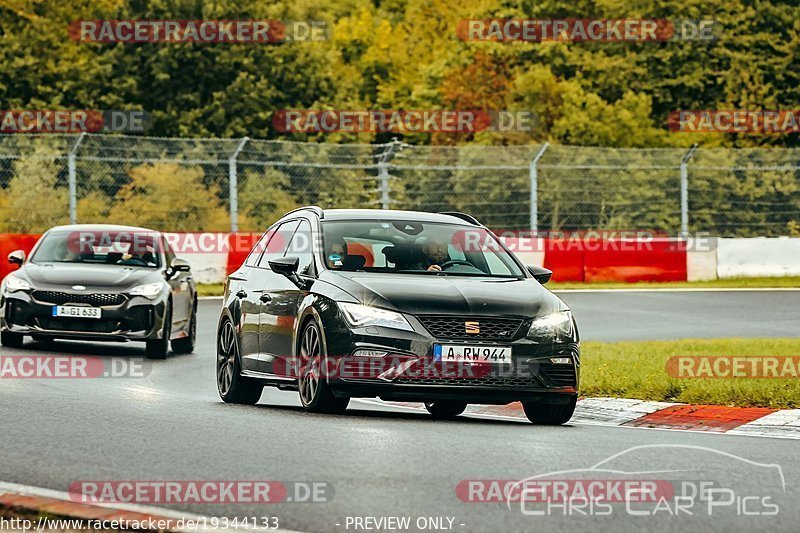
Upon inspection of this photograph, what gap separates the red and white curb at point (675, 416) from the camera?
11.2 meters

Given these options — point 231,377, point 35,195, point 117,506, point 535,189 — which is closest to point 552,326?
point 231,377

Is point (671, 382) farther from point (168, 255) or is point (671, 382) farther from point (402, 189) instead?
point (402, 189)

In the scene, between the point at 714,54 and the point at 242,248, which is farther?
the point at 714,54

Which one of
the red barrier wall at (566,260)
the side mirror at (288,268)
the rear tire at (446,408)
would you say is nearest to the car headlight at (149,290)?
the rear tire at (446,408)

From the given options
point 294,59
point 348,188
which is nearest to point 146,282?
point 348,188

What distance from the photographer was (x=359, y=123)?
2258 inches

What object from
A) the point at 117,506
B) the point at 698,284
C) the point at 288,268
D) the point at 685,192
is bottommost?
the point at 698,284

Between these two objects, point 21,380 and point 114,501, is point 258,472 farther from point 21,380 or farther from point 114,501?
point 21,380

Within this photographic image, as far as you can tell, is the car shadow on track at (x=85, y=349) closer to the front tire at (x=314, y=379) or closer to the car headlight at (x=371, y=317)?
the front tire at (x=314, y=379)

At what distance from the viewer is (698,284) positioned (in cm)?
3200

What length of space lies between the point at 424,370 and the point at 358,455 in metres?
1.87

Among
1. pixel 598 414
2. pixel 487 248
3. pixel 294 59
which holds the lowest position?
pixel 598 414

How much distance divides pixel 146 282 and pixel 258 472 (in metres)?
9.46

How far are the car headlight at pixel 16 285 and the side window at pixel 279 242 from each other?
491 centimetres
